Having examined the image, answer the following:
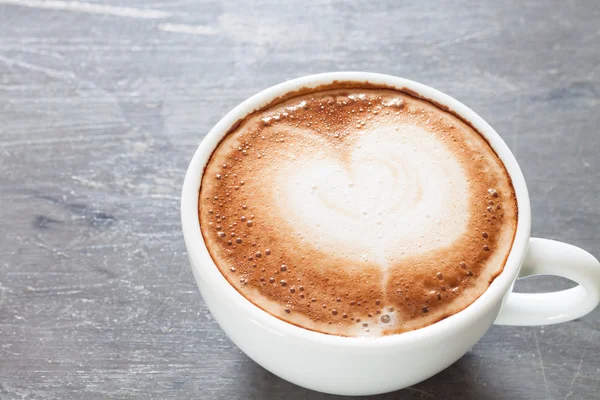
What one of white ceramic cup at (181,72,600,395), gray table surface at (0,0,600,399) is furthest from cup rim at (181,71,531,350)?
gray table surface at (0,0,600,399)

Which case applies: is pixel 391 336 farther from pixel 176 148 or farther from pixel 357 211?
pixel 176 148

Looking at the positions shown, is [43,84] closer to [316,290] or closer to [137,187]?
[137,187]

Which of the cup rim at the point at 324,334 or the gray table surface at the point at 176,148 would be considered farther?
the gray table surface at the point at 176,148

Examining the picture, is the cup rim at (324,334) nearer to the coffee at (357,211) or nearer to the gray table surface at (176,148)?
the coffee at (357,211)

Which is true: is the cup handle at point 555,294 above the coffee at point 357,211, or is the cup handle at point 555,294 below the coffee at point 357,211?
below

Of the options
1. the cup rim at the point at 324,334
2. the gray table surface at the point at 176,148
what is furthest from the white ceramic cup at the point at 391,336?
the gray table surface at the point at 176,148

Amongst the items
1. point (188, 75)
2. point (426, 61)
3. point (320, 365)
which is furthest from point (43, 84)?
point (320, 365)

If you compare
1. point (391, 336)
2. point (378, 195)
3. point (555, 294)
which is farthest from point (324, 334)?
point (555, 294)
